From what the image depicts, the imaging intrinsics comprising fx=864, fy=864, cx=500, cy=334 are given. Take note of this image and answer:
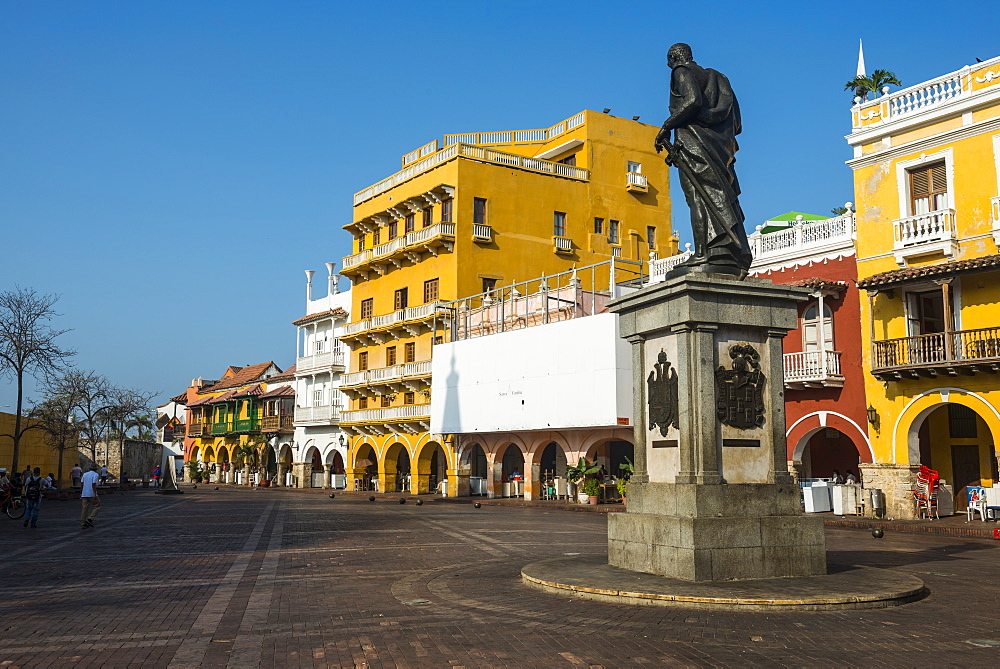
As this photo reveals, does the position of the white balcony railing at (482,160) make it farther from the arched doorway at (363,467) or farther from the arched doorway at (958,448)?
the arched doorway at (958,448)

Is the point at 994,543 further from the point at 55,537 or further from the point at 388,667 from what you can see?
the point at 55,537

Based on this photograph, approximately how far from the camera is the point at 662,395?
1117 cm

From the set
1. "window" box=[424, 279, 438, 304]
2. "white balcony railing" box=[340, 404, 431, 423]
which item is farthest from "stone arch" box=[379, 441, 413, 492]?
"window" box=[424, 279, 438, 304]

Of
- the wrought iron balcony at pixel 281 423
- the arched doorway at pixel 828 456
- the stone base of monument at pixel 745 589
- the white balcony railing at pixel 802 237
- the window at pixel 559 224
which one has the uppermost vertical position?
the window at pixel 559 224

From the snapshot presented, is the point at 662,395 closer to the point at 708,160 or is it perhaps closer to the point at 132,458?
the point at 708,160

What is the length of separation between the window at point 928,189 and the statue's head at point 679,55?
621 inches

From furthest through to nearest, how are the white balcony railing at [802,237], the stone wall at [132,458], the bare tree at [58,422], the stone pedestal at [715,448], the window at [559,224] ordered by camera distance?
1. the stone wall at [132,458]
2. the window at [559,224]
3. the bare tree at [58,422]
4. the white balcony railing at [802,237]
5. the stone pedestal at [715,448]

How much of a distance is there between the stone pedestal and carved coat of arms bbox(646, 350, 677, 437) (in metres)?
0.01

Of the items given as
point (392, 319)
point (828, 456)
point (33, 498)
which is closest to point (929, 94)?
point (828, 456)

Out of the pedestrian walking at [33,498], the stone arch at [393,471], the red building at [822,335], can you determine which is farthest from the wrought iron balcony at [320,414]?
the red building at [822,335]

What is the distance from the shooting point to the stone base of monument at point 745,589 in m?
8.82

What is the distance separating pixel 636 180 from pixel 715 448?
40.1 metres

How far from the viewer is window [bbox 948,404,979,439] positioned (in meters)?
Answer: 25.6

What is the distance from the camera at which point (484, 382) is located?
128ft
